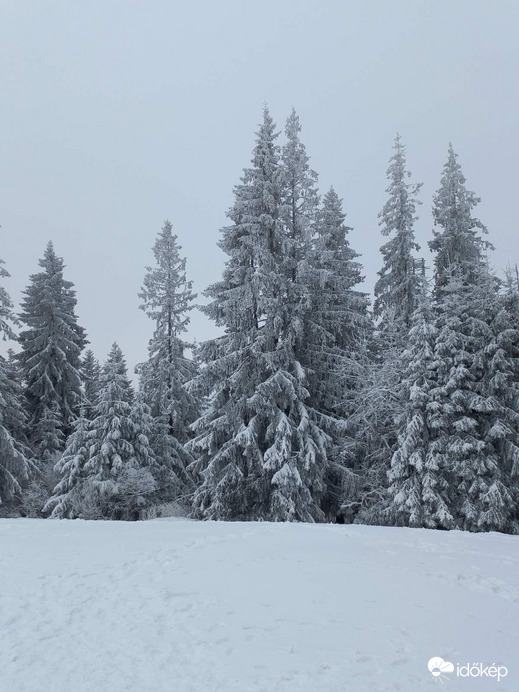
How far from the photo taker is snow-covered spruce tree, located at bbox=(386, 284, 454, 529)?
16.6 metres

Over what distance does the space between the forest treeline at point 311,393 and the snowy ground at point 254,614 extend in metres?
7.42

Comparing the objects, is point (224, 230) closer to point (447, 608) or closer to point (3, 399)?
point (3, 399)

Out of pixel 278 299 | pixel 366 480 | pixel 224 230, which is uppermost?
pixel 224 230

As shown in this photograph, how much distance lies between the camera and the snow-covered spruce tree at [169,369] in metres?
25.0

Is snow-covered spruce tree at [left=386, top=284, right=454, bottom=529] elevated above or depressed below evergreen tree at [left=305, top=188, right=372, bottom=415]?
below

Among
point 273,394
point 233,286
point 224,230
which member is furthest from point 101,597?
point 224,230

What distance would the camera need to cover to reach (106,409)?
22531 mm

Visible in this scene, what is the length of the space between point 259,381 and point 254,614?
13034 millimetres

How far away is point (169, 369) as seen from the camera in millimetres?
25953

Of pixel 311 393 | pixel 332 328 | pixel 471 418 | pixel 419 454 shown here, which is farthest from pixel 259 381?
pixel 471 418

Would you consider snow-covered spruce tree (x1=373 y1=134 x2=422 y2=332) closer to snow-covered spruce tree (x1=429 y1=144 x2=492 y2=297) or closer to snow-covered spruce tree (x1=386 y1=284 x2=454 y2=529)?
snow-covered spruce tree (x1=429 y1=144 x2=492 y2=297)

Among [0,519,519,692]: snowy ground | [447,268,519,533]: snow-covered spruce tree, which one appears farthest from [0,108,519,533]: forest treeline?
[0,519,519,692]: snowy ground

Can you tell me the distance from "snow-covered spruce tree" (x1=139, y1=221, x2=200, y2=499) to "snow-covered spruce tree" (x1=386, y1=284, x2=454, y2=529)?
11.4 metres

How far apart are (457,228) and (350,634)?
70.4 ft
